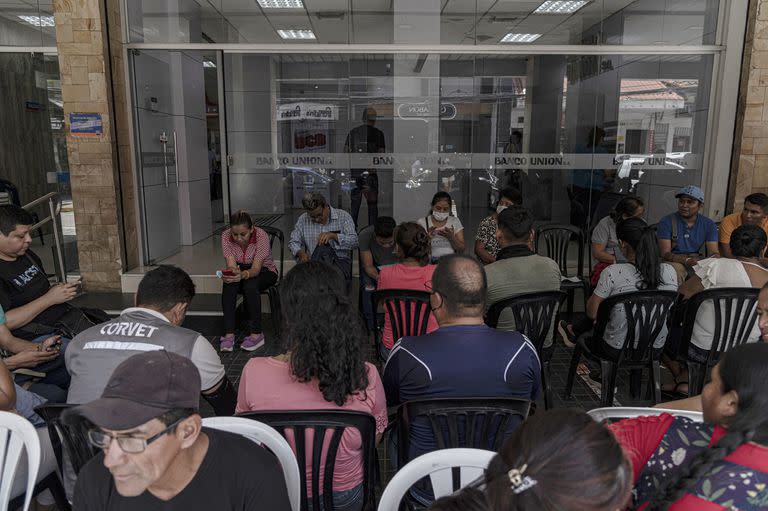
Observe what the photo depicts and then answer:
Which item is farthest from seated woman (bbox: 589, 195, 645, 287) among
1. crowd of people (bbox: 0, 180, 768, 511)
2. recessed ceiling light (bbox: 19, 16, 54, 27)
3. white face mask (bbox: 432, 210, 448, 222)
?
recessed ceiling light (bbox: 19, 16, 54, 27)

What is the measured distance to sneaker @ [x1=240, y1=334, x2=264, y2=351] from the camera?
453 centimetres

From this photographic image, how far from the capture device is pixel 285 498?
54.4 inches

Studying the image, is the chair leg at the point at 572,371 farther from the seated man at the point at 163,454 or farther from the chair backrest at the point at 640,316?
the seated man at the point at 163,454

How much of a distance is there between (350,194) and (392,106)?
3.81ft

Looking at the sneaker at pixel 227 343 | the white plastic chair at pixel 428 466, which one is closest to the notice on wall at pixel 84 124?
the sneaker at pixel 227 343

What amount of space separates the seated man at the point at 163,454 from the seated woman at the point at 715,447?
85cm

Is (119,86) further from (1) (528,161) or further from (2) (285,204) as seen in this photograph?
(1) (528,161)

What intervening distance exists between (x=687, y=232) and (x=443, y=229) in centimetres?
205

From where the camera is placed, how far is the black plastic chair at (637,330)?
306 cm

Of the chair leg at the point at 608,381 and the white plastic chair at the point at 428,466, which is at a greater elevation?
the white plastic chair at the point at 428,466

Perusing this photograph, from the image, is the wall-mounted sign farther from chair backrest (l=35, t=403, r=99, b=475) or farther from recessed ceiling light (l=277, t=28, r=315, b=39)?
chair backrest (l=35, t=403, r=99, b=475)

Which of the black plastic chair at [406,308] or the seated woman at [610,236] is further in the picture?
the seated woman at [610,236]

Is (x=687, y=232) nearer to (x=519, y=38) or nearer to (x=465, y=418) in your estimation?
(x=519, y=38)

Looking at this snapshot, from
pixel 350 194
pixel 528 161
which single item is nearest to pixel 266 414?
pixel 350 194
